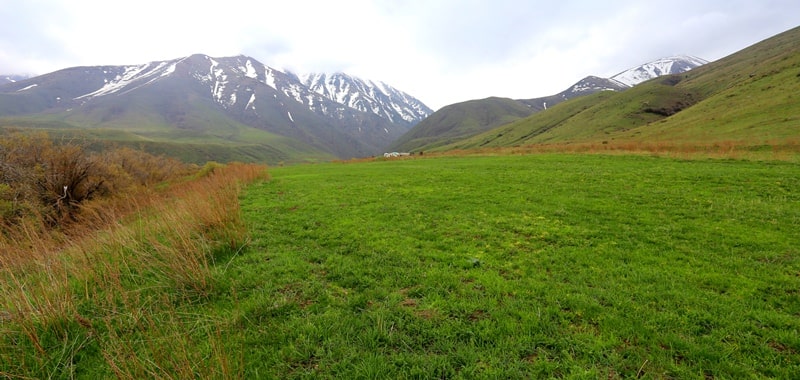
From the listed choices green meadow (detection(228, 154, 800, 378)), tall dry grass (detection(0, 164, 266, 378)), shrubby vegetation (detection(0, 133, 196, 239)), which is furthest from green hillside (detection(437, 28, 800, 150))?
shrubby vegetation (detection(0, 133, 196, 239))

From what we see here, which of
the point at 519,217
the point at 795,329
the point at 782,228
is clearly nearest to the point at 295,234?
the point at 519,217

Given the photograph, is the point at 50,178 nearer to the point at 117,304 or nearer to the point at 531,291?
the point at 117,304

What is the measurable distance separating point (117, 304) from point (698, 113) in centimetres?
10569

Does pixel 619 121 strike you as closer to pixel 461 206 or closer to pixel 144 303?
pixel 461 206

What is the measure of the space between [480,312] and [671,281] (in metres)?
4.09

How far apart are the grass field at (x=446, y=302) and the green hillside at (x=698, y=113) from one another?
4052cm

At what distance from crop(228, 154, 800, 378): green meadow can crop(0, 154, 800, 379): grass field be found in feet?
0.11

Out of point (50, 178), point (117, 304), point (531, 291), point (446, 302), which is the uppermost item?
point (50, 178)

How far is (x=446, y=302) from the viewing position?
5.71 metres

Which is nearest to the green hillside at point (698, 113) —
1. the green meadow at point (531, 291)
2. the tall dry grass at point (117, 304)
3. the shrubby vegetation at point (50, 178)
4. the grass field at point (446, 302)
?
the green meadow at point (531, 291)

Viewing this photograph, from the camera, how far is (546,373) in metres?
4.09

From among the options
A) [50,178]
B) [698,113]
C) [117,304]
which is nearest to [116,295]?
[117,304]

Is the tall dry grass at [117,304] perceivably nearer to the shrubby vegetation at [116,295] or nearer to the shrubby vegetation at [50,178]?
the shrubby vegetation at [116,295]

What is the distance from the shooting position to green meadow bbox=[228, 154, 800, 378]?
4270 millimetres
